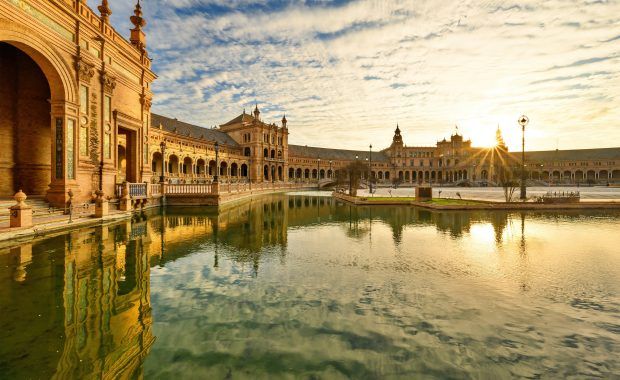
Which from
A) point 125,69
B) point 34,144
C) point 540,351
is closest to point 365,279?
point 540,351

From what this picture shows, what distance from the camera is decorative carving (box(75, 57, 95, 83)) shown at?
16094mm

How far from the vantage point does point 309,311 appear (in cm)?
498

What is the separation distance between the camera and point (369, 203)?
2544 centimetres

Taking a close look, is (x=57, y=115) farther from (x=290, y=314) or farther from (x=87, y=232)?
(x=290, y=314)

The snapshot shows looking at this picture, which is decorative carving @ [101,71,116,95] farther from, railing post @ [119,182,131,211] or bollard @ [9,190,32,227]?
bollard @ [9,190,32,227]

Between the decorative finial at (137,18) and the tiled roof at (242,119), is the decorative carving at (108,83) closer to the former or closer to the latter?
the decorative finial at (137,18)

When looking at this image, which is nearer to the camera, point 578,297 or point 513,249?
point 578,297

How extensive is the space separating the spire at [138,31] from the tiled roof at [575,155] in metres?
Answer: 118

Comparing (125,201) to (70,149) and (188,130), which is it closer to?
(70,149)

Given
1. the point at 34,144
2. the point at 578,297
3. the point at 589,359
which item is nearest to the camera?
the point at 589,359

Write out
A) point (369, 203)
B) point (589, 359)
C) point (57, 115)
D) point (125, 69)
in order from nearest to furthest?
point (589, 359), point (57, 115), point (125, 69), point (369, 203)

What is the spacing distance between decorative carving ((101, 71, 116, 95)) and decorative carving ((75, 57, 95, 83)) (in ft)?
2.67

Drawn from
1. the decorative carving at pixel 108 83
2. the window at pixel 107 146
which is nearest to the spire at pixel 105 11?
the decorative carving at pixel 108 83

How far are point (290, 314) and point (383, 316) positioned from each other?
→ 60.7 inches
